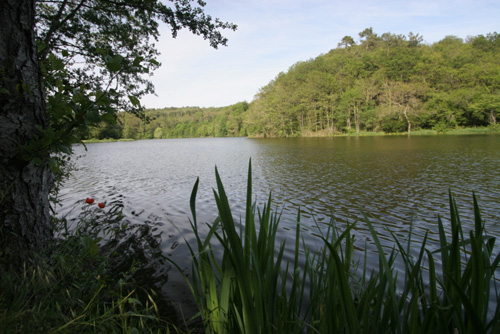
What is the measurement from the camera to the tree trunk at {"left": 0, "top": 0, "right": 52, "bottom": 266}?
1.90 meters

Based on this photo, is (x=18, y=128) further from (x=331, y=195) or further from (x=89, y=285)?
(x=331, y=195)

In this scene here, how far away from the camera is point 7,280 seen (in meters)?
1.61

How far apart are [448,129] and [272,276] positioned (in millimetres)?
59395

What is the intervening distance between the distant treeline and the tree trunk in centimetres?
4206

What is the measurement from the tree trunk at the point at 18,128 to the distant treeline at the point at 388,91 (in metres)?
42.1

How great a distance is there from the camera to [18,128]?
196cm

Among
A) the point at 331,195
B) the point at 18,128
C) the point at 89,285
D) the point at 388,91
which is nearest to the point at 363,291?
the point at 89,285

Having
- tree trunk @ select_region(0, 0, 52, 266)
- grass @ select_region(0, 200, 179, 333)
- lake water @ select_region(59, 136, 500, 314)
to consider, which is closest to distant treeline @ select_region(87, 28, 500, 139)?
lake water @ select_region(59, 136, 500, 314)

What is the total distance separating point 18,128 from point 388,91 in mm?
60293

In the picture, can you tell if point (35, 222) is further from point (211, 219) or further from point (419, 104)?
point (419, 104)

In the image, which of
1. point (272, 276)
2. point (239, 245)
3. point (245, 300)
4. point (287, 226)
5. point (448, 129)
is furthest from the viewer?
point (448, 129)

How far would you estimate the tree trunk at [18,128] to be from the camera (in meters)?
1.90

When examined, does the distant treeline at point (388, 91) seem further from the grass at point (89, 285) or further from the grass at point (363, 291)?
the grass at point (363, 291)

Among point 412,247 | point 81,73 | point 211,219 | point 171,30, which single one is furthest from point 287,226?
point 81,73
